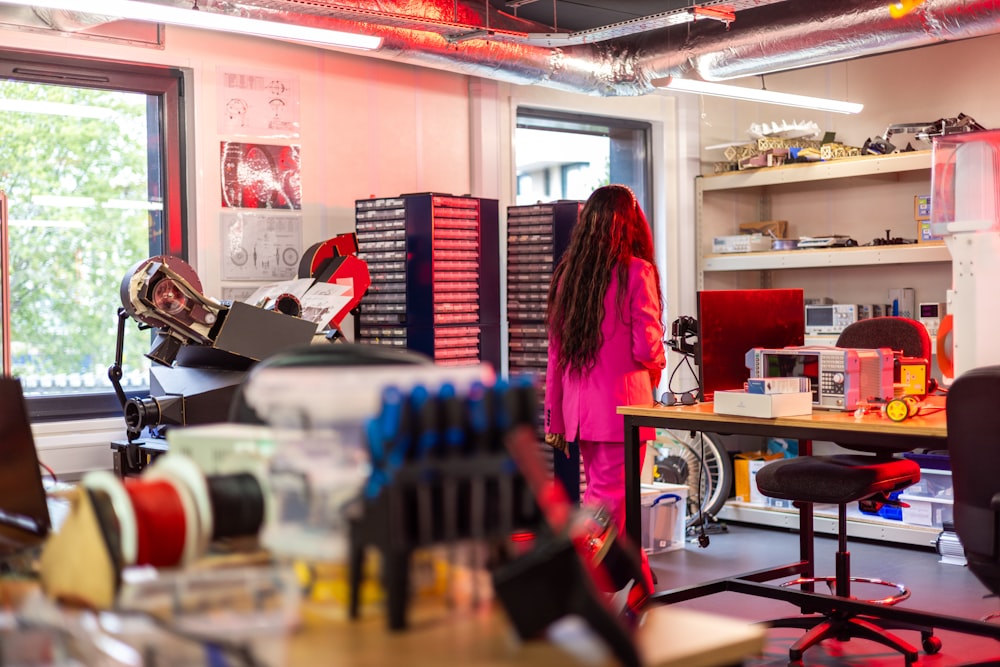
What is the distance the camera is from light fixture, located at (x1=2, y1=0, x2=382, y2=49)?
3.88 meters

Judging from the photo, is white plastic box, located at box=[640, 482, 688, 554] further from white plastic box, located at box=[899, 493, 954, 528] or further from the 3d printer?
the 3d printer

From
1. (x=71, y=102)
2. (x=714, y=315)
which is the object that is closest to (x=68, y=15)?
(x=71, y=102)

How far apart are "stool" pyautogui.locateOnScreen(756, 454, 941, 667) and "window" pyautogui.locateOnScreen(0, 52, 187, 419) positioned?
3.04m

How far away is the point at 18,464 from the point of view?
217cm

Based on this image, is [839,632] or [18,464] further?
[839,632]

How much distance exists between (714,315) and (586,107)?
3.37m

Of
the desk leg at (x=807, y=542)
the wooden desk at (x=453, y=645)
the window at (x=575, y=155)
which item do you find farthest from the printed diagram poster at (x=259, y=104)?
the wooden desk at (x=453, y=645)

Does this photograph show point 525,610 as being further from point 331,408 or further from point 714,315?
point 714,315

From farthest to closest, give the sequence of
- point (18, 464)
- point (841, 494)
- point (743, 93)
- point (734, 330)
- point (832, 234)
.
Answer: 1. point (832, 234)
2. point (743, 93)
3. point (734, 330)
4. point (841, 494)
5. point (18, 464)

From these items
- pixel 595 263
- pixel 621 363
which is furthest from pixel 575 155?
pixel 621 363

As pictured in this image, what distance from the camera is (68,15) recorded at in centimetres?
469

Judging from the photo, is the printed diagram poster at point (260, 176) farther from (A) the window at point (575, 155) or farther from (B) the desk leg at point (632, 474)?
(B) the desk leg at point (632, 474)

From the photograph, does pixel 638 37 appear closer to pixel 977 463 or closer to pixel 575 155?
pixel 575 155

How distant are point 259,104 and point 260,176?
1.19 ft
